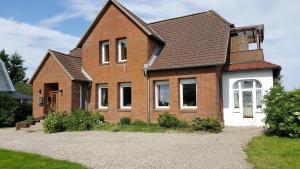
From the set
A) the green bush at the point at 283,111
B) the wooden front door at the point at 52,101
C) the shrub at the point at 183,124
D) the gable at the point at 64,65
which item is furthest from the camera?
the wooden front door at the point at 52,101

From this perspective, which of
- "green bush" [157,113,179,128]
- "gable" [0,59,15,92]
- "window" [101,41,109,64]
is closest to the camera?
"green bush" [157,113,179,128]

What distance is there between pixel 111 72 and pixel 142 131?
6.89 m

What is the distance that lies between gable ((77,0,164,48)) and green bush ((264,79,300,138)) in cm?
987

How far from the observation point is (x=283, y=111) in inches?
575

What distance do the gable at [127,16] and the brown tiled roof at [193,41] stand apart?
1.28m

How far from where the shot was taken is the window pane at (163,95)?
71.4ft

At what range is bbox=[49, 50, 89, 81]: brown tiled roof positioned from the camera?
76.3 ft

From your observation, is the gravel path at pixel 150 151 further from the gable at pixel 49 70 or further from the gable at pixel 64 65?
the gable at pixel 49 70

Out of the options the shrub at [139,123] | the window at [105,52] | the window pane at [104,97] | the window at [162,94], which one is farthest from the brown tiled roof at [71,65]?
the window at [162,94]

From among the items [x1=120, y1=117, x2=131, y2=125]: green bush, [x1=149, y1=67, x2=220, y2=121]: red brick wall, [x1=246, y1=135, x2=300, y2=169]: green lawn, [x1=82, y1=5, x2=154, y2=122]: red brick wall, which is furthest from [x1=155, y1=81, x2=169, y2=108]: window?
[x1=246, y1=135, x2=300, y2=169]: green lawn

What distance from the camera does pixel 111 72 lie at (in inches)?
923

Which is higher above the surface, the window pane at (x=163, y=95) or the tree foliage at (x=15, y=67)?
the tree foliage at (x=15, y=67)

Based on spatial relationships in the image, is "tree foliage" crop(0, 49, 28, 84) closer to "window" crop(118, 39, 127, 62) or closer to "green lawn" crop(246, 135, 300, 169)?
"window" crop(118, 39, 127, 62)

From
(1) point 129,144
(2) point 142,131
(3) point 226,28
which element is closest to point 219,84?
(3) point 226,28
